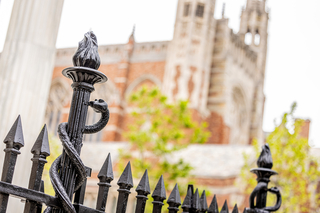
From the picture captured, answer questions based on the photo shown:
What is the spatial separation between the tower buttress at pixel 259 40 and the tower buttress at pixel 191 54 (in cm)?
516

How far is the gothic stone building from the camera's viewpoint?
957 inches

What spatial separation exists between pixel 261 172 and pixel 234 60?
24947mm

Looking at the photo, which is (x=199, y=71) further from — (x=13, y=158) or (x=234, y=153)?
(x=13, y=158)

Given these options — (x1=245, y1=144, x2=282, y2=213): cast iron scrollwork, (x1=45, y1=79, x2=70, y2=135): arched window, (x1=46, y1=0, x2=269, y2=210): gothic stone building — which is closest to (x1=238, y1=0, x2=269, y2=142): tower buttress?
(x1=46, y1=0, x2=269, y2=210): gothic stone building

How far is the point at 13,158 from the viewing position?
1494 millimetres

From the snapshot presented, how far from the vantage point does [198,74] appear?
24094 millimetres

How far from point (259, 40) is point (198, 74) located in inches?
330

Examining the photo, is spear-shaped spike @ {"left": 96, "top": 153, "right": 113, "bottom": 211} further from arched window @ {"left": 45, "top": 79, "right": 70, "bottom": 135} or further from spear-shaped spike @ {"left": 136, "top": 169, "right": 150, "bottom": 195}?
arched window @ {"left": 45, "top": 79, "right": 70, "bottom": 135}

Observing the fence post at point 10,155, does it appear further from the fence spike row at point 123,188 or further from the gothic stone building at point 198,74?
the gothic stone building at point 198,74

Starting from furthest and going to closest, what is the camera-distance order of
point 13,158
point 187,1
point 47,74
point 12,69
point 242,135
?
point 242,135 → point 187,1 → point 47,74 → point 12,69 → point 13,158

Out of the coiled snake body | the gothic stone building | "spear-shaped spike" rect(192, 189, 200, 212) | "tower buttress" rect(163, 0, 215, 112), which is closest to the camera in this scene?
the coiled snake body

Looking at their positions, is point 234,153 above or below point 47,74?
above

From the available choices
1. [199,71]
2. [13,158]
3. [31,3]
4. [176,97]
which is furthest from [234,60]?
[13,158]

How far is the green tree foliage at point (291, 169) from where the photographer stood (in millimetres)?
12773
